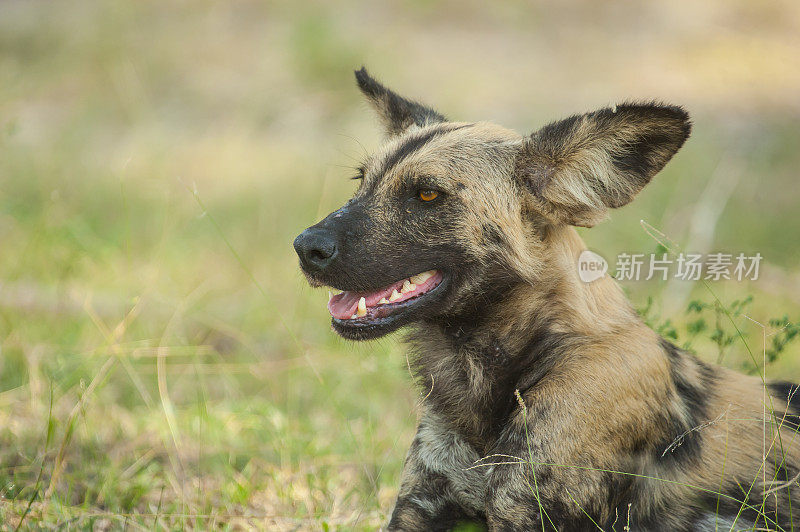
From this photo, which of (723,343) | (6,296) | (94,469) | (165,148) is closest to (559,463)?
(723,343)

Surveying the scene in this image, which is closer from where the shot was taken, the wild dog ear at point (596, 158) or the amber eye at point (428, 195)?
the wild dog ear at point (596, 158)

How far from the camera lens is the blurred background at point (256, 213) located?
3818 mm

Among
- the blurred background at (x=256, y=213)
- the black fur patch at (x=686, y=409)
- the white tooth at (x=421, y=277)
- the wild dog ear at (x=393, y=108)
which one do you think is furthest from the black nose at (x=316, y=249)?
the black fur patch at (x=686, y=409)

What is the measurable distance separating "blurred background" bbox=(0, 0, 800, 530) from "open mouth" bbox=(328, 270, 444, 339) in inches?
26.1

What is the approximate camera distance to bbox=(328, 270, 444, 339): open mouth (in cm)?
305

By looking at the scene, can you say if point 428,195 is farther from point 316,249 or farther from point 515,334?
point 515,334

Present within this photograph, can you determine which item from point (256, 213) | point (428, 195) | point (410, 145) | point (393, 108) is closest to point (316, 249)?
point (428, 195)

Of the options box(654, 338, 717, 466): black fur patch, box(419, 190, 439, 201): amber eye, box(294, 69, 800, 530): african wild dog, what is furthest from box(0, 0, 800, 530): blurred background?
box(419, 190, 439, 201): amber eye

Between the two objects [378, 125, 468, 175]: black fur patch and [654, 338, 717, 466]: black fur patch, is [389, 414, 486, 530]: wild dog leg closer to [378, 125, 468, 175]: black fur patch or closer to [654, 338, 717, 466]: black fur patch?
[654, 338, 717, 466]: black fur patch

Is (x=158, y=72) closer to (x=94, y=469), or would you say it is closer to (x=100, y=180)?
(x=100, y=180)

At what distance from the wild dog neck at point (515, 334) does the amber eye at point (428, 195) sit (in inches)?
17.1

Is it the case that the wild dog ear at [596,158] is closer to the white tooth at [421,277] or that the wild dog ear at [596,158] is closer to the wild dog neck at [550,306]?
the wild dog neck at [550,306]

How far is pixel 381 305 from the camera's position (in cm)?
310

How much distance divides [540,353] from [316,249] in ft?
3.00
